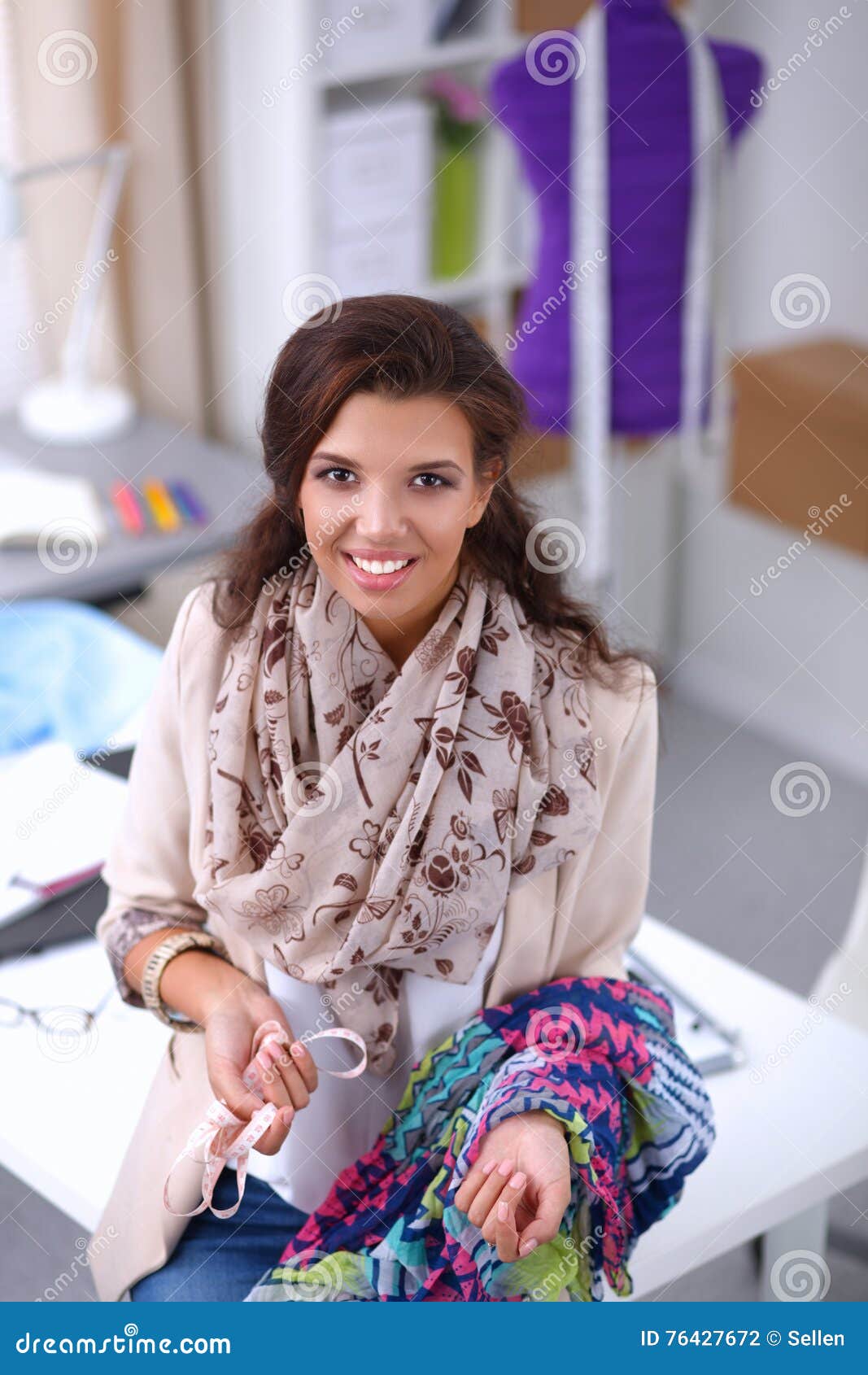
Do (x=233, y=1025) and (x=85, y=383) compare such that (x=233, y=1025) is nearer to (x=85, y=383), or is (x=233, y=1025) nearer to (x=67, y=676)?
(x=67, y=676)

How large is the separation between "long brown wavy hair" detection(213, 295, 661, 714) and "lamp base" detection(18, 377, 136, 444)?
5.20 feet

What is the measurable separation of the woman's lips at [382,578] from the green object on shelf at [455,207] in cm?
202

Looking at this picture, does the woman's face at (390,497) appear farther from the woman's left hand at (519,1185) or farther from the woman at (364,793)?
the woman's left hand at (519,1185)

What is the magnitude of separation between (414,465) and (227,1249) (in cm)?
70

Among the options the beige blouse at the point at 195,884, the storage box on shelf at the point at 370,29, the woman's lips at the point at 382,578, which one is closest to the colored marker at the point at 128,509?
the storage box on shelf at the point at 370,29

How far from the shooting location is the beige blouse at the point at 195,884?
1.37 meters

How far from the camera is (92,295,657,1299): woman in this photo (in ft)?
3.95

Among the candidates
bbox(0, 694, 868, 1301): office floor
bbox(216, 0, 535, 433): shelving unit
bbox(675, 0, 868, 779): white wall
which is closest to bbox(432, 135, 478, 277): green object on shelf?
bbox(216, 0, 535, 433): shelving unit

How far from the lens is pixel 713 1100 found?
4.90 ft

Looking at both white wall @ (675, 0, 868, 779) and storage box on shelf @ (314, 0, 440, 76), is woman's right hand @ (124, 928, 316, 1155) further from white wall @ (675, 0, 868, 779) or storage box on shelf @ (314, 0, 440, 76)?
white wall @ (675, 0, 868, 779)

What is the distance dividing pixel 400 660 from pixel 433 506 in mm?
192

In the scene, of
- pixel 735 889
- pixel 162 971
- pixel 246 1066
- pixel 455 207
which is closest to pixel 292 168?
pixel 455 207

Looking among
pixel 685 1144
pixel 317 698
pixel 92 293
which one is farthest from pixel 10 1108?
pixel 92 293

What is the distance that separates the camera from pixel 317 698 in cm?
131
